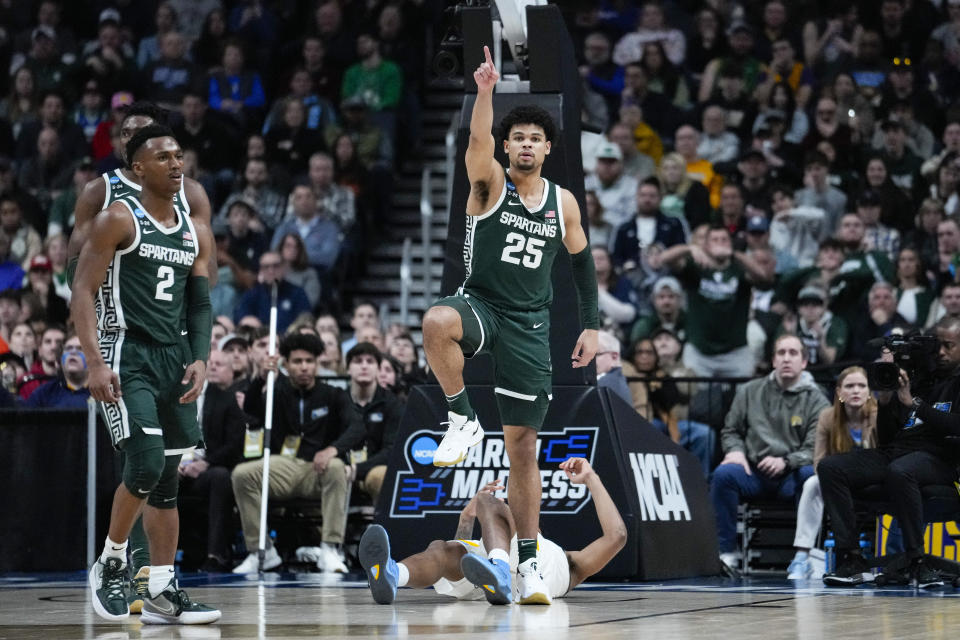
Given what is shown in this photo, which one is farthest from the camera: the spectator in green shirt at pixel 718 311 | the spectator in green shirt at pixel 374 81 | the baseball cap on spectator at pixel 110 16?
the baseball cap on spectator at pixel 110 16

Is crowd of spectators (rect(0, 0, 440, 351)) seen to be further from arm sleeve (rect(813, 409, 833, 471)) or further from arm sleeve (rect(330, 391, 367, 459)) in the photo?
arm sleeve (rect(813, 409, 833, 471))

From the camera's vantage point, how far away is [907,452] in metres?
10.4

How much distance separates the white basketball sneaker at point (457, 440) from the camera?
7.73 m

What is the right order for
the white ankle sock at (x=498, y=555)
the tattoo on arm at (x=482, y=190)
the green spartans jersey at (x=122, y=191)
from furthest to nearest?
the white ankle sock at (x=498, y=555) < the tattoo on arm at (x=482, y=190) < the green spartans jersey at (x=122, y=191)

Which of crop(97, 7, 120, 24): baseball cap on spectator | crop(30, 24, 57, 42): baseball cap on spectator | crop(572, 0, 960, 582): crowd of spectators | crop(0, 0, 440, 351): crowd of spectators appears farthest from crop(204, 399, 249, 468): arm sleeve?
crop(97, 7, 120, 24): baseball cap on spectator

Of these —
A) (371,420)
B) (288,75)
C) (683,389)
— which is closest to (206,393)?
(371,420)

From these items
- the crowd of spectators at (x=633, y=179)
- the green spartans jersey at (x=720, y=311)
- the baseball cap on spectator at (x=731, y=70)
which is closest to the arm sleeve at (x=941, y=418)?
the crowd of spectators at (x=633, y=179)

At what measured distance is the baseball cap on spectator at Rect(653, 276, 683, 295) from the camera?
47.1ft

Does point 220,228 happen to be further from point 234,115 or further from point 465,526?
point 465,526

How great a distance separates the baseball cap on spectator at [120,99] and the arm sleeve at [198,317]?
11.7 metres

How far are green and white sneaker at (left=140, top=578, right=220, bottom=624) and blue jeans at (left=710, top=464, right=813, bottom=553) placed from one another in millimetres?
5097

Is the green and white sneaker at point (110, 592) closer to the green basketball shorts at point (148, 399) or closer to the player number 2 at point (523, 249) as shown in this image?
the green basketball shorts at point (148, 399)

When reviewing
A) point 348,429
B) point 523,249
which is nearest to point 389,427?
point 348,429

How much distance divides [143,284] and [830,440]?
18.3 feet
